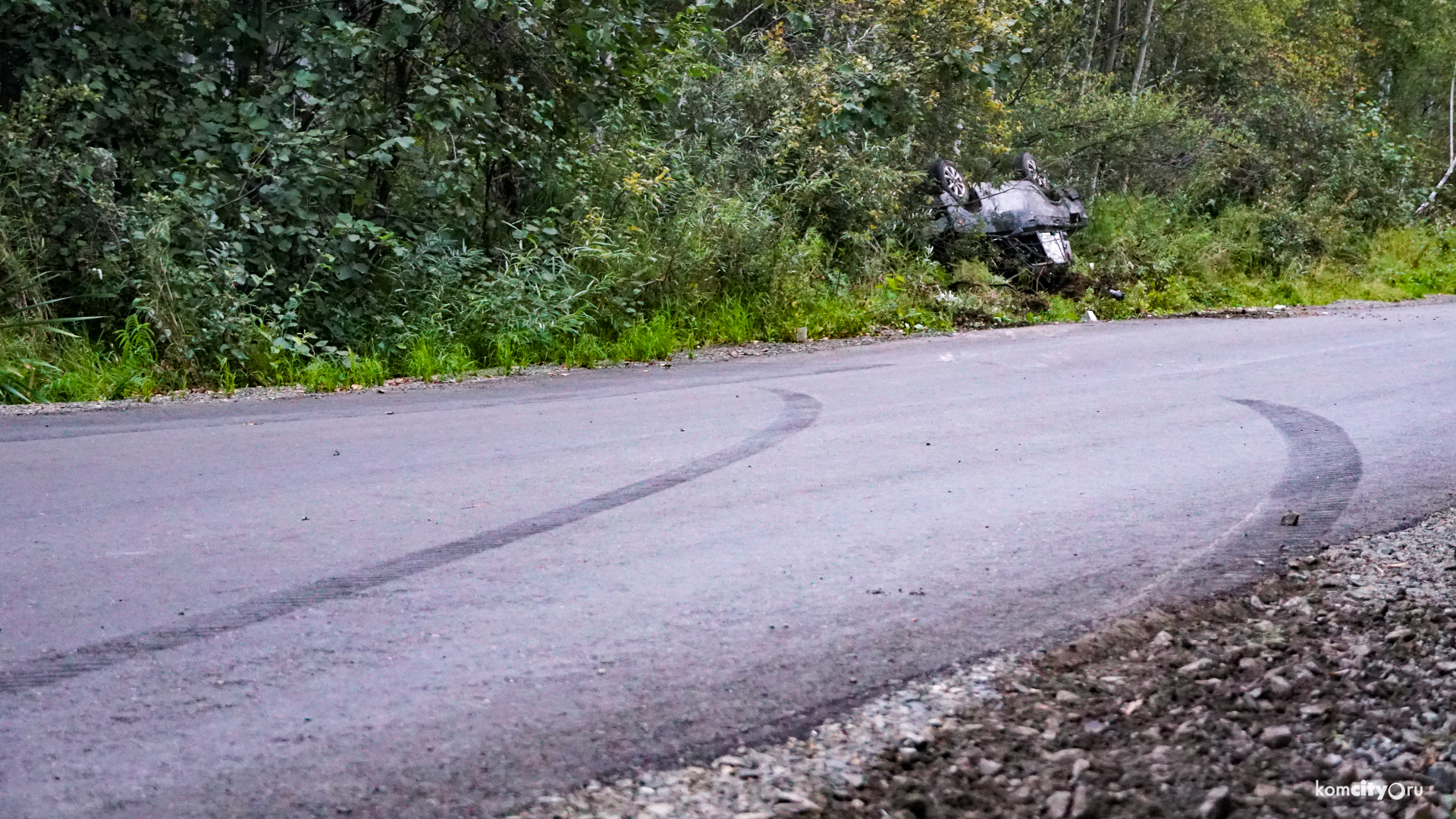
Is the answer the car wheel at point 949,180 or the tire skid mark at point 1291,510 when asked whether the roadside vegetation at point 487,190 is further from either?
the tire skid mark at point 1291,510

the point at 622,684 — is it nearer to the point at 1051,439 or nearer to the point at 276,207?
the point at 1051,439

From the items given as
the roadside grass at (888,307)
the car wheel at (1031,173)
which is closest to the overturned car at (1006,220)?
the roadside grass at (888,307)

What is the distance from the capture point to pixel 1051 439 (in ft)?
21.7

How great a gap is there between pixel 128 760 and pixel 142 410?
5.47 meters

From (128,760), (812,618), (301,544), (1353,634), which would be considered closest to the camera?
(128,760)

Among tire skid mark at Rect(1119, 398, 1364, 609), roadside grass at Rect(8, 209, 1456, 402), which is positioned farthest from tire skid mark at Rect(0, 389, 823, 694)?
roadside grass at Rect(8, 209, 1456, 402)

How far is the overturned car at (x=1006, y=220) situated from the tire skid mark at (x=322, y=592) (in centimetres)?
983

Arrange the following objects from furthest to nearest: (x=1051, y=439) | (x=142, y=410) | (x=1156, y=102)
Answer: (x=1156, y=102) → (x=142, y=410) → (x=1051, y=439)

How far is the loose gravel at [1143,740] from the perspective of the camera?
2.53m

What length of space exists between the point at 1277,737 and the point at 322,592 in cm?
292

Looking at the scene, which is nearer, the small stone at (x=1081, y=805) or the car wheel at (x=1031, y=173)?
the small stone at (x=1081, y=805)

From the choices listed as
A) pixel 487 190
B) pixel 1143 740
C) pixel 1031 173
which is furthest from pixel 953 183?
pixel 1143 740

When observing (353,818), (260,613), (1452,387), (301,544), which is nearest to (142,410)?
(301,544)

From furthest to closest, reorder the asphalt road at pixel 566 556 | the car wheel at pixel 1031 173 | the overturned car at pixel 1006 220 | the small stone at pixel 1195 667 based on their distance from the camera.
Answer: the car wheel at pixel 1031 173, the overturned car at pixel 1006 220, the small stone at pixel 1195 667, the asphalt road at pixel 566 556
